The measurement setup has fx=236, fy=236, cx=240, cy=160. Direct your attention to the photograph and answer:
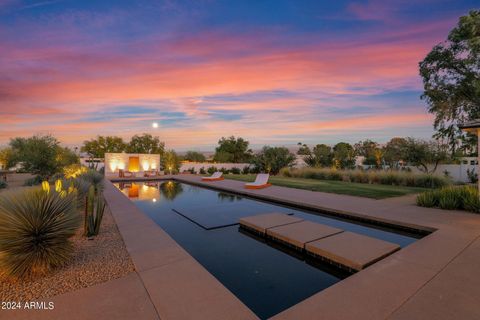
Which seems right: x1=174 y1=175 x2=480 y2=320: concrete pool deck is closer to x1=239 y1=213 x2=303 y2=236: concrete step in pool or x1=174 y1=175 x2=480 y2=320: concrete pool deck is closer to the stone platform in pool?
the stone platform in pool

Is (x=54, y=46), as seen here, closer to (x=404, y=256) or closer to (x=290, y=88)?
(x=290, y=88)

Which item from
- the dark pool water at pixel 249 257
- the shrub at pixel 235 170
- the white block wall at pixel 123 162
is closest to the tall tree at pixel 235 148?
the shrub at pixel 235 170

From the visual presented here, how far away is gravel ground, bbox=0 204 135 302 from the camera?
8.23 ft

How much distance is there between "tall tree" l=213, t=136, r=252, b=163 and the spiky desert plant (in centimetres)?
3239

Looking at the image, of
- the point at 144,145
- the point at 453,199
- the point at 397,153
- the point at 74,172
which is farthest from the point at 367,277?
the point at 144,145

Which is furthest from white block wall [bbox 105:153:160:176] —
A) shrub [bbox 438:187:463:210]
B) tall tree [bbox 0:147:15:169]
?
shrub [bbox 438:187:463:210]

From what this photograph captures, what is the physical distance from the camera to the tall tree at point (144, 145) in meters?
39.0

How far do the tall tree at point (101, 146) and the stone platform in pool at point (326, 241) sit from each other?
39.0 m

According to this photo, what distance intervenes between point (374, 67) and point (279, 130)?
45.3ft

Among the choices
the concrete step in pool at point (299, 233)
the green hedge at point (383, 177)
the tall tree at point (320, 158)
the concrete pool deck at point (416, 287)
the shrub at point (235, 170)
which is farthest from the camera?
the shrub at point (235, 170)

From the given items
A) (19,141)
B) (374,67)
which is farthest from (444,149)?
(19,141)

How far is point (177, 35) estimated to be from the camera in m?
9.26

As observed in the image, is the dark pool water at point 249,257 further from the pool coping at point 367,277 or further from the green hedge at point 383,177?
the green hedge at point 383,177

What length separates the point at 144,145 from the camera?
1545 inches
